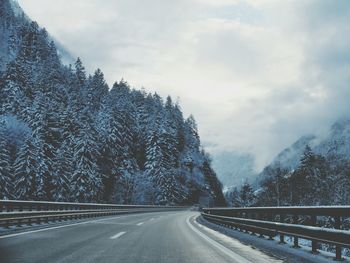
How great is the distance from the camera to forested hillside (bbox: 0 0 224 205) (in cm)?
5581

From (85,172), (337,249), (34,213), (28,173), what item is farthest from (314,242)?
(85,172)

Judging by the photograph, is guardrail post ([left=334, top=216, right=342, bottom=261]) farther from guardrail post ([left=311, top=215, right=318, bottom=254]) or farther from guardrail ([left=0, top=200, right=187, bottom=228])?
guardrail ([left=0, top=200, right=187, bottom=228])

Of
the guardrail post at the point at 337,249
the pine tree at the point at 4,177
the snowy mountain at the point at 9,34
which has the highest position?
the snowy mountain at the point at 9,34

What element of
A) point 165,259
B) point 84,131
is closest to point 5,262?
point 165,259

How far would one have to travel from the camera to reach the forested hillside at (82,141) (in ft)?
183

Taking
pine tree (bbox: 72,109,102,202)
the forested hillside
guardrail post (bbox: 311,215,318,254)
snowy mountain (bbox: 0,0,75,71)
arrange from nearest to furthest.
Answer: guardrail post (bbox: 311,215,318,254) → the forested hillside → pine tree (bbox: 72,109,102,202) → snowy mountain (bbox: 0,0,75,71)

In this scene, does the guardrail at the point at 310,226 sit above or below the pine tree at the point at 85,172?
below

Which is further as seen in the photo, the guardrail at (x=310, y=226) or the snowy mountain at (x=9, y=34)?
the snowy mountain at (x=9, y=34)

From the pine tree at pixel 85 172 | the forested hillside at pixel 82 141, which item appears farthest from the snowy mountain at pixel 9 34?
the pine tree at pixel 85 172

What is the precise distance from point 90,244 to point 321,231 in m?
5.20

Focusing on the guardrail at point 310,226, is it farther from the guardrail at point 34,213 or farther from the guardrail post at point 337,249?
the guardrail at point 34,213

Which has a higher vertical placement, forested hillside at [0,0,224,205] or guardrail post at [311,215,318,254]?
forested hillside at [0,0,224,205]

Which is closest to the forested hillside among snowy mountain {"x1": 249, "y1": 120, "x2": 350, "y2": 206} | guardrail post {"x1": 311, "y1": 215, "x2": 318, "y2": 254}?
snowy mountain {"x1": 249, "y1": 120, "x2": 350, "y2": 206}

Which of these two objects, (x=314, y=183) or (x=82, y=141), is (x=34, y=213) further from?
(x=314, y=183)
